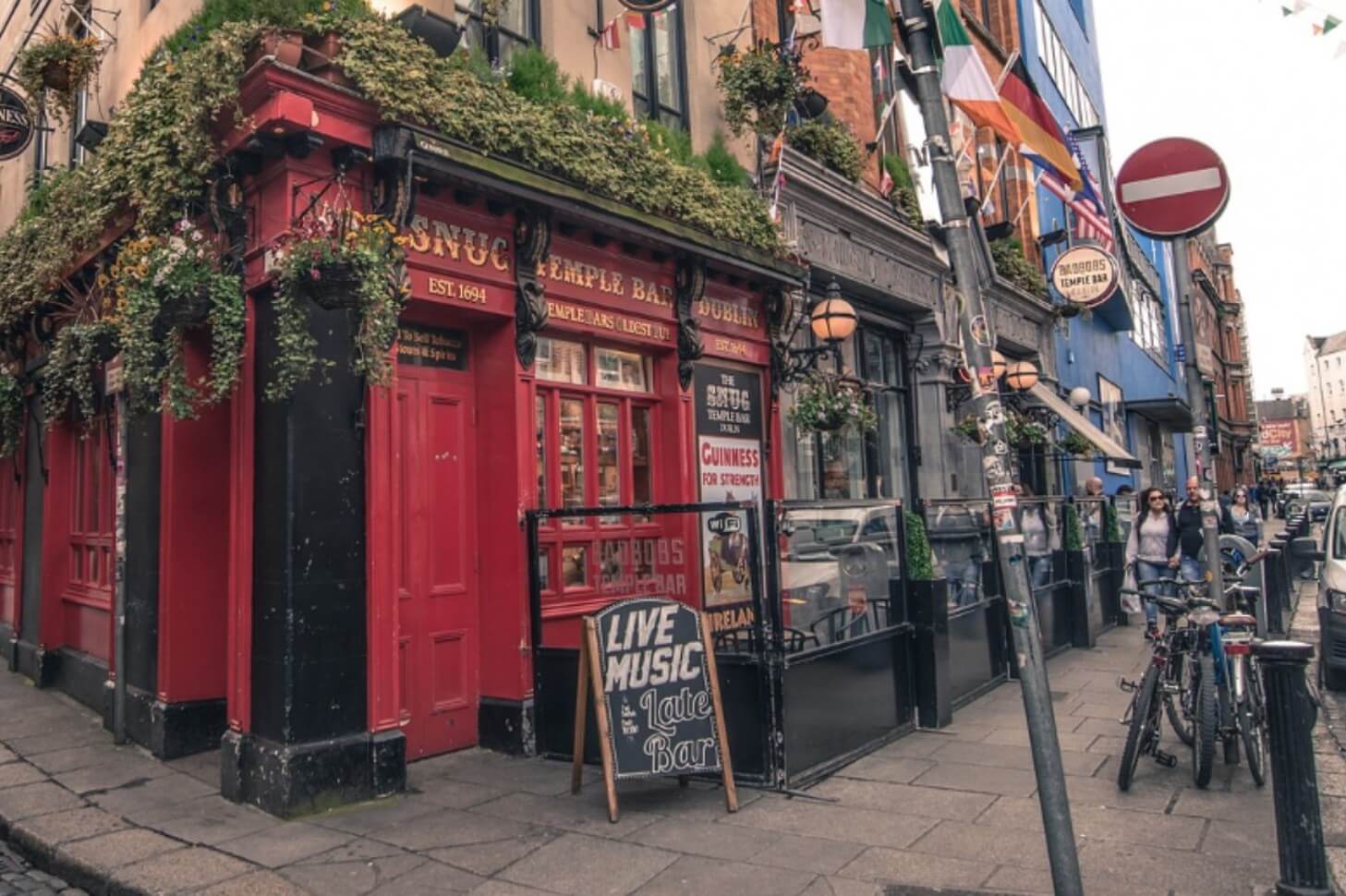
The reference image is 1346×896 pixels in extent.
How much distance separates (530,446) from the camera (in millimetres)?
7406

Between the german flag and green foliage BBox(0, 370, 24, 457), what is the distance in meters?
9.99

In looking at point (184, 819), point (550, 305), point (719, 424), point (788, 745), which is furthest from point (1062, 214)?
point (184, 819)

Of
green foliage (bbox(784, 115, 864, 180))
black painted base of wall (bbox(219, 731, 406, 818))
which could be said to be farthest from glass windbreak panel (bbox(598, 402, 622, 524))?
green foliage (bbox(784, 115, 864, 180))

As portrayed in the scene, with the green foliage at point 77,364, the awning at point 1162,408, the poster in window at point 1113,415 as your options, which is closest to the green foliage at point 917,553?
the green foliage at point 77,364

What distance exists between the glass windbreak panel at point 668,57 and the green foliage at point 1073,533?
6.65 m

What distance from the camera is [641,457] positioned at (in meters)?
8.84

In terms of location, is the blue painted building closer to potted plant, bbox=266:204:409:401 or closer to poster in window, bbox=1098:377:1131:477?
poster in window, bbox=1098:377:1131:477

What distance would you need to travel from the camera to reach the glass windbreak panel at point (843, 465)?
1151 cm

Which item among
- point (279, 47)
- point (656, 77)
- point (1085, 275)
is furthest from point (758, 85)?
point (1085, 275)

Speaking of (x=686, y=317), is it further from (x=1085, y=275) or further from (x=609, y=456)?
(x=1085, y=275)

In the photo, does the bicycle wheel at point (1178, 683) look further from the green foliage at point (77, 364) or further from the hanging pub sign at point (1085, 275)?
the hanging pub sign at point (1085, 275)

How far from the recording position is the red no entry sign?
572cm

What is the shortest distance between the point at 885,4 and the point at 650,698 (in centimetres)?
407

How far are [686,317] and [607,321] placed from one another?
1011mm
